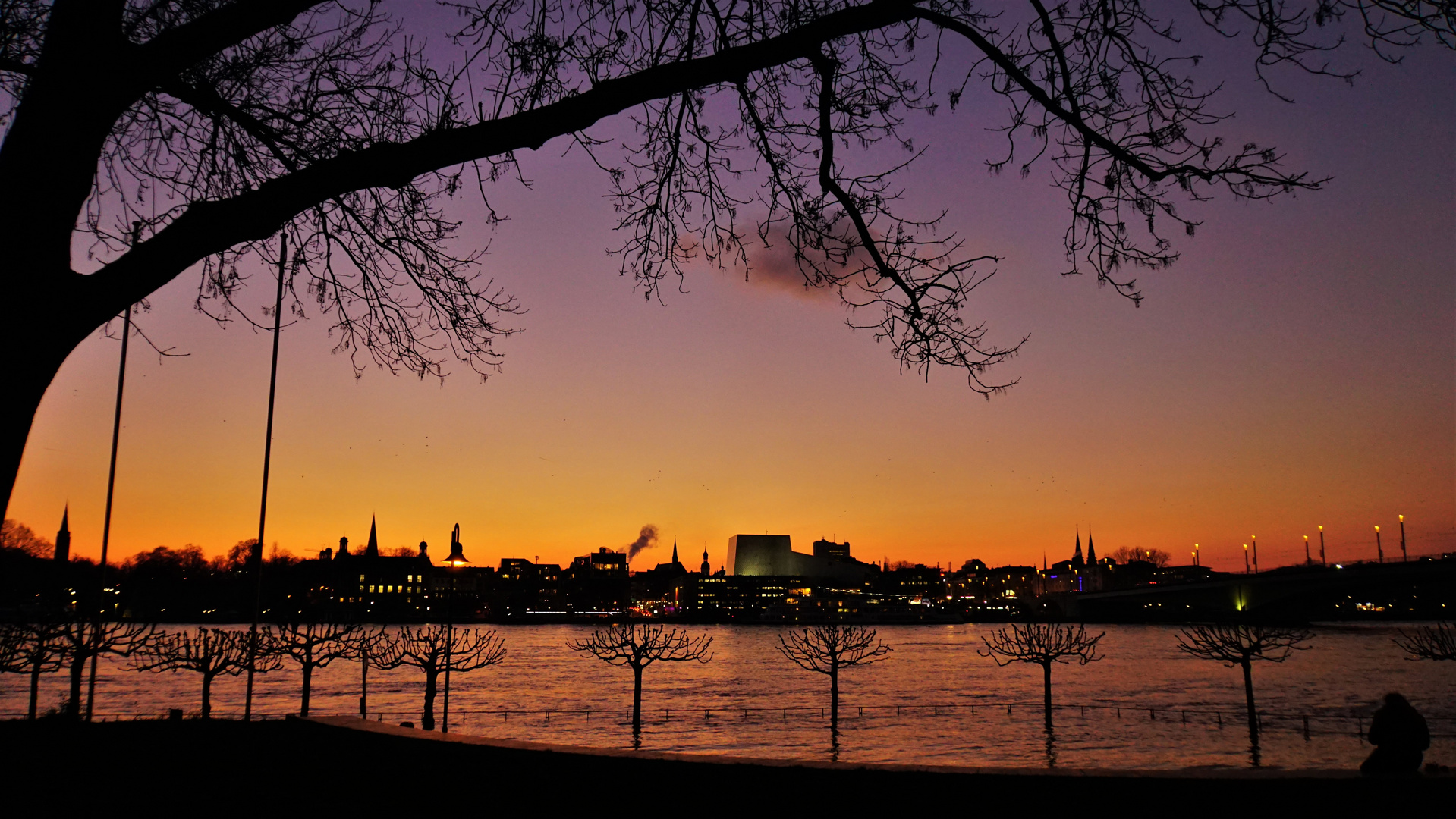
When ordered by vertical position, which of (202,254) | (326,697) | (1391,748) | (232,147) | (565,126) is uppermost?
(232,147)

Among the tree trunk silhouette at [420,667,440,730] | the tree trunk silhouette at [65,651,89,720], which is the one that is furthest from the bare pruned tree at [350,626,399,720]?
the tree trunk silhouette at [65,651,89,720]

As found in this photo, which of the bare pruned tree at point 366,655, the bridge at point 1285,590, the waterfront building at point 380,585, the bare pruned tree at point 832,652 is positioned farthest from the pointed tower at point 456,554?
the waterfront building at point 380,585

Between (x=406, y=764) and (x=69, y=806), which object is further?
(x=406, y=764)

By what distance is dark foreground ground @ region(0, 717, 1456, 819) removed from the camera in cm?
488

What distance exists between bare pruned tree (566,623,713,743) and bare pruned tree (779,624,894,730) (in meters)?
8.26

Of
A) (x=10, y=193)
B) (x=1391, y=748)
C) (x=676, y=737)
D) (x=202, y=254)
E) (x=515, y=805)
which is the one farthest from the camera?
(x=676, y=737)

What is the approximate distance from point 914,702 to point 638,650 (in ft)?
60.0

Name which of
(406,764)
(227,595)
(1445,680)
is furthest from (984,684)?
(227,595)

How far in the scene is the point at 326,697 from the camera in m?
62.2

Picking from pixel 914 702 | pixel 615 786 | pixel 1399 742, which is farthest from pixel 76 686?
pixel 914 702

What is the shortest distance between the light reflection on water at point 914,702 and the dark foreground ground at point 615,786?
1985 centimetres

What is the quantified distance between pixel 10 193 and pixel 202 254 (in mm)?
688

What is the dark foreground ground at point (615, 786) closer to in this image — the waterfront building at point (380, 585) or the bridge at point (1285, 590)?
the bridge at point (1285, 590)

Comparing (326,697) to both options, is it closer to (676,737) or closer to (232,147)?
(676,737)
